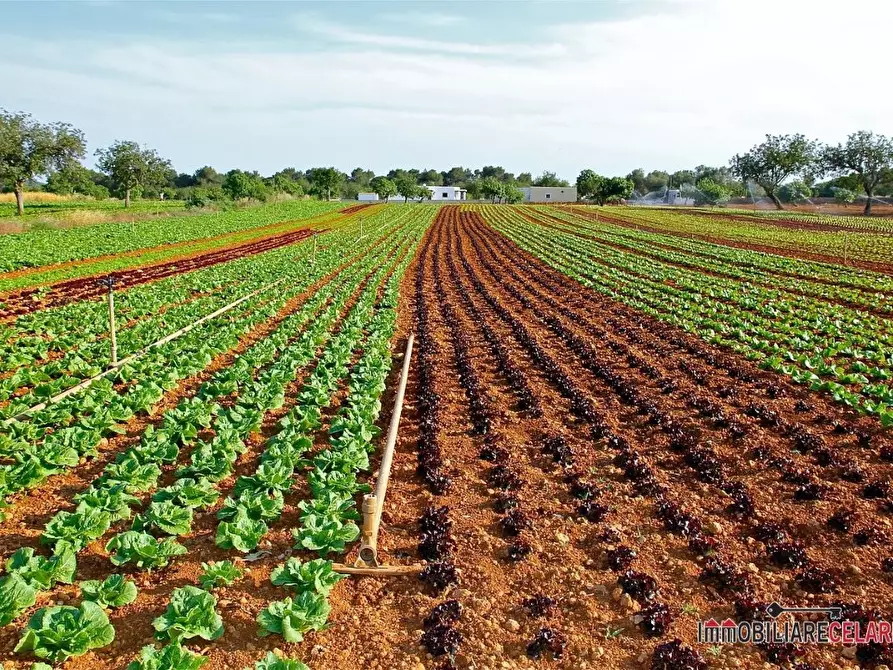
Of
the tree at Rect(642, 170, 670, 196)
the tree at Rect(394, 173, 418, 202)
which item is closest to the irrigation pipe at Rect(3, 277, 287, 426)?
the tree at Rect(394, 173, 418, 202)

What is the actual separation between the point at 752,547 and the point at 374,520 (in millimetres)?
4004

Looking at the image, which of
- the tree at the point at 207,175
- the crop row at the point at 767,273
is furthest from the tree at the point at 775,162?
the tree at the point at 207,175

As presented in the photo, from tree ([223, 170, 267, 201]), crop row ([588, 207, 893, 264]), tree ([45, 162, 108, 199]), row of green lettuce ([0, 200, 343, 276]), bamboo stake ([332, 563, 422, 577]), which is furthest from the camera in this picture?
tree ([223, 170, 267, 201])

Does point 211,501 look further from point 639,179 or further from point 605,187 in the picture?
point 639,179

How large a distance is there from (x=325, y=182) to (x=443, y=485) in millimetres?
125245

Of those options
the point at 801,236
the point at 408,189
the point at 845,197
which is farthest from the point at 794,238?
the point at 408,189

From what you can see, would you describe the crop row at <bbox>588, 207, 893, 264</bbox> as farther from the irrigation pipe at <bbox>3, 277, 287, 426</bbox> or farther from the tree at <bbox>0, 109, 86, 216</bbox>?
the tree at <bbox>0, 109, 86, 216</bbox>

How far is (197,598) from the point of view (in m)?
4.86

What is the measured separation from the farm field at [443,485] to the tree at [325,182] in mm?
111676

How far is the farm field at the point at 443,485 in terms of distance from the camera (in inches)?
192

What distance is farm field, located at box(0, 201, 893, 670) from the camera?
16.0 feet

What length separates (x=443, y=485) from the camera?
7371 millimetres

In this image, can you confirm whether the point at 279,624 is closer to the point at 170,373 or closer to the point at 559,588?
the point at 559,588

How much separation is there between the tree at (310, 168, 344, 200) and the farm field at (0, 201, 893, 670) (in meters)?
112
